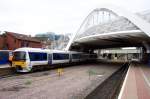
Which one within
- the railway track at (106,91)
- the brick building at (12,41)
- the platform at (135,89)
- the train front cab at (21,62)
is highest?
the brick building at (12,41)

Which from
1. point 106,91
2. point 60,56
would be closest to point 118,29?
point 60,56

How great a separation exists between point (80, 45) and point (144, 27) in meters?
26.0

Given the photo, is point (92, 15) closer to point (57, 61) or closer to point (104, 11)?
point (104, 11)

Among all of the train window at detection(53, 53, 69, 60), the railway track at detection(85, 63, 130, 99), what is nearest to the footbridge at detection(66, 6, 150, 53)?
the train window at detection(53, 53, 69, 60)

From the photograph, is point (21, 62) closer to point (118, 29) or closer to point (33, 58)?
point (33, 58)

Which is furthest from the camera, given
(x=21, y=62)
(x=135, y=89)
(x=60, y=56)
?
(x=60, y=56)

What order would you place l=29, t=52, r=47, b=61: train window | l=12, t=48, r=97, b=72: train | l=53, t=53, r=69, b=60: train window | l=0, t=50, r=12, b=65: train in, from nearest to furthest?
l=12, t=48, r=97, b=72: train → l=29, t=52, r=47, b=61: train window → l=0, t=50, r=12, b=65: train → l=53, t=53, r=69, b=60: train window

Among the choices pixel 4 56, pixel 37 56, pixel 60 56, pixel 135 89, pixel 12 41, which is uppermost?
pixel 12 41

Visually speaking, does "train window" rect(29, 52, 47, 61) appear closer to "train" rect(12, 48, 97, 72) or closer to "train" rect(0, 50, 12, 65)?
"train" rect(12, 48, 97, 72)

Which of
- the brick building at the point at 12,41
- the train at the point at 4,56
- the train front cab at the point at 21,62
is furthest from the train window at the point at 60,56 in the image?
the brick building at the point at 12,41

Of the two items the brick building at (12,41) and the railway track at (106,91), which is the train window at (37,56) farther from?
the brick building at (12,41)

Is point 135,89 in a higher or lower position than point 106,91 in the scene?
higher

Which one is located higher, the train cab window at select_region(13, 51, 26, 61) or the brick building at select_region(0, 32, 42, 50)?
the brick building at select_region(0, 32, 42, 50)

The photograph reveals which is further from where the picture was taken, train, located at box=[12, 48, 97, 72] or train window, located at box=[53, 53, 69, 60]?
train window, located at box=[53, 53, 69, 60]
